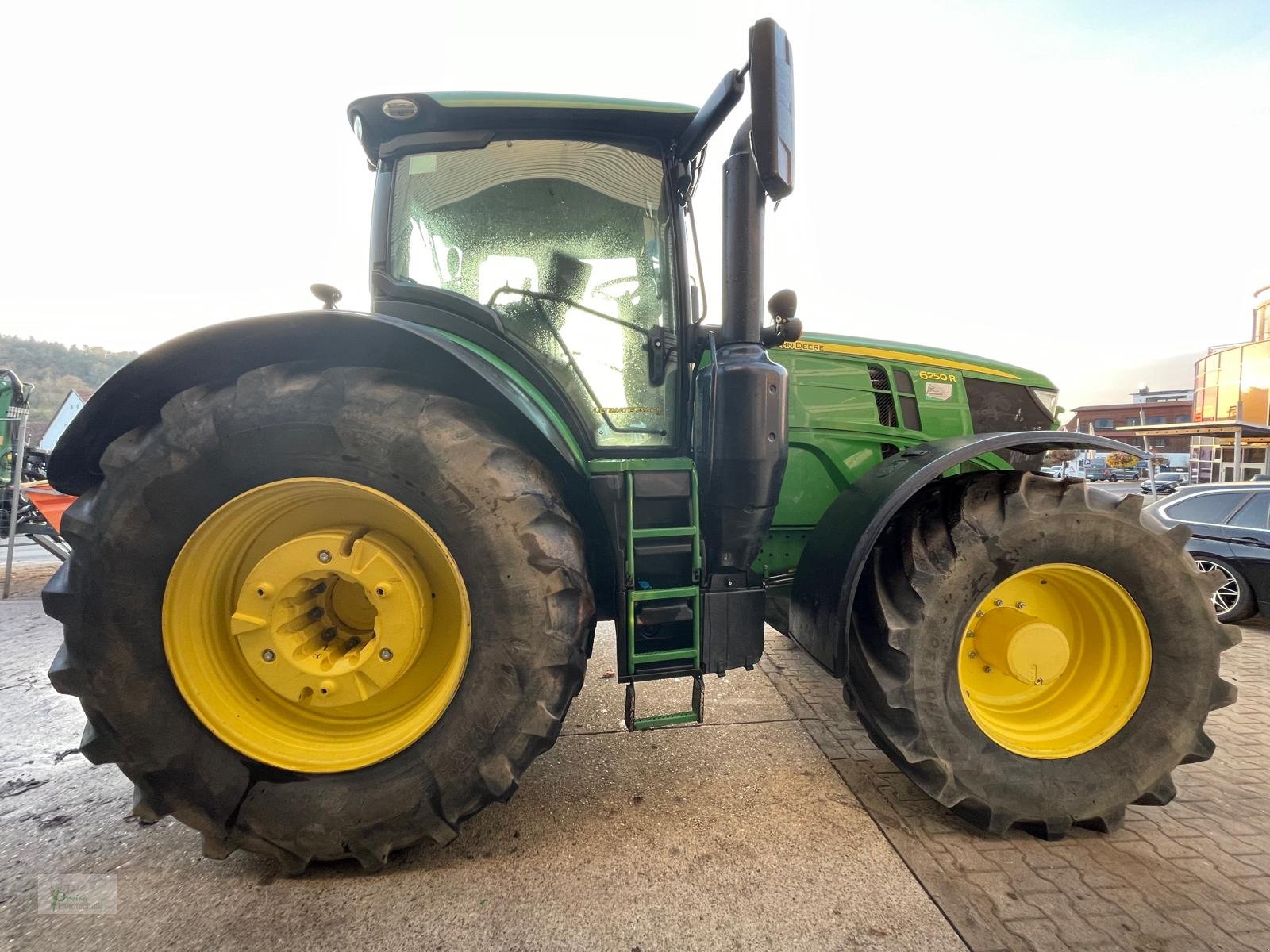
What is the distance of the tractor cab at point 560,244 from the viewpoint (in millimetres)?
2115

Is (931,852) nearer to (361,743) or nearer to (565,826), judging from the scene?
(565,826)

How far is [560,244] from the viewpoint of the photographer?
218 cm

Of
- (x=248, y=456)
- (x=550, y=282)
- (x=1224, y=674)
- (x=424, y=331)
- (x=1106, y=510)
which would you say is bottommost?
(x=1224, y=674)

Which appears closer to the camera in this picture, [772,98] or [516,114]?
[772,98]

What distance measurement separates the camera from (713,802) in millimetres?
1979

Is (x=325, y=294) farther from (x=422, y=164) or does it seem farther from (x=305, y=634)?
(x=305, y=634)

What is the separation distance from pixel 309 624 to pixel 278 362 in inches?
31.5

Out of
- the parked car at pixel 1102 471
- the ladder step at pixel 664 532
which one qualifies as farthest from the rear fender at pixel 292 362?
the parked car at pixel 1102 471

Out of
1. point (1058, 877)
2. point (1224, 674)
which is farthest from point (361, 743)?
point (1224, 674)

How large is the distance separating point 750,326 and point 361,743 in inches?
68.0

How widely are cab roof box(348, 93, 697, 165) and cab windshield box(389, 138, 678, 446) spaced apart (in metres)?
0.07

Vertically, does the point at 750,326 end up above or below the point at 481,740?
above

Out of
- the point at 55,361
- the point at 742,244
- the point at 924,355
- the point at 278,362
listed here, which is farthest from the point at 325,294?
the point at 55,361

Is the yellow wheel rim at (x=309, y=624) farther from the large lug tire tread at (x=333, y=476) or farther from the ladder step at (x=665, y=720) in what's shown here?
the ladder step at (x=665, y=720)
